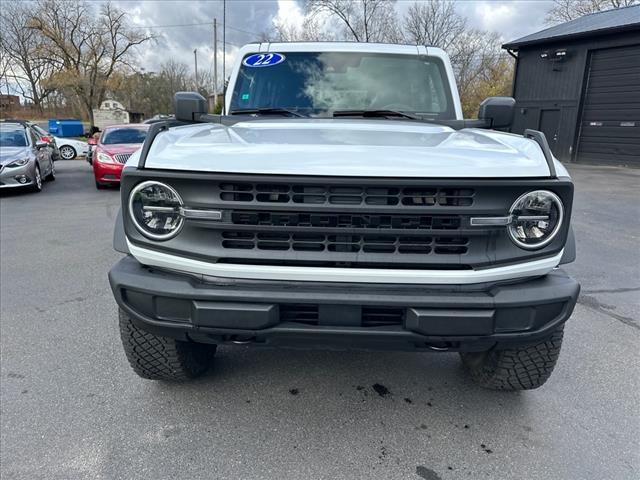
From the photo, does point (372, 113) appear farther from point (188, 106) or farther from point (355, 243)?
point (355, 243)

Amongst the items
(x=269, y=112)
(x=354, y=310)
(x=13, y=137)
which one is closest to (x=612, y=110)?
(x=269, y=112)

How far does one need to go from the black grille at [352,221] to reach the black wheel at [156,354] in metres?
0.91

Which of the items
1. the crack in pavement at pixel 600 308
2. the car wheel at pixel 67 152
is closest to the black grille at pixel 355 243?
the crack in pavement at pixel 600 308

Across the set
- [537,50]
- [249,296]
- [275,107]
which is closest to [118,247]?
[249,296]

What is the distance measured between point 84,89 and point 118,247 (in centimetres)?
3920

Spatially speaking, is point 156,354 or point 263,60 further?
point 263,60

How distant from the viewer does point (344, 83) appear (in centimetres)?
344

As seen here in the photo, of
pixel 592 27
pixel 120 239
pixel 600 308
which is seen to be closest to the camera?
pixel 120 239

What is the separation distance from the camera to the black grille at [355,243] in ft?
6.30

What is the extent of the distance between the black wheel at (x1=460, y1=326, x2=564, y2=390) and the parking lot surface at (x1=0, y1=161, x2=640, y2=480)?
17 centimetres

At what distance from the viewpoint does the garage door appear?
652 inches

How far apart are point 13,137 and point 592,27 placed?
20581mm

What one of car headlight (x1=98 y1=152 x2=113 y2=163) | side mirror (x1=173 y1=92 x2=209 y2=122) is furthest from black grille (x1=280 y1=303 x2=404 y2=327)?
car headlight (x1=98 y1=152 x2=113 y2=163)

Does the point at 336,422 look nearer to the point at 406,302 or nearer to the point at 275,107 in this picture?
the point at 406,302
